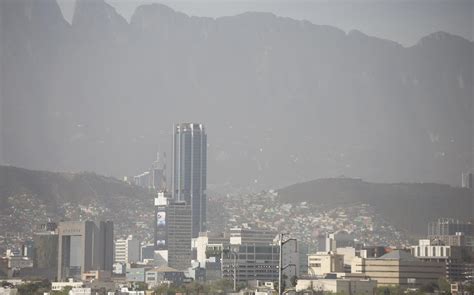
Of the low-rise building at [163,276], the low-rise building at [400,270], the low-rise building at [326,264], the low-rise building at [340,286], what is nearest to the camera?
the low-rise building at [340,286]

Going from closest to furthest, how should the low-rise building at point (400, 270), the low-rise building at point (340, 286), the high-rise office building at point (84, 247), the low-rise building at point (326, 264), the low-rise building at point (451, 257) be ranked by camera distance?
1. the low-rise building at point (340, 286)
2. the low-rise building at point (400, 270)
3. the low-rise building at point (326, 264)
4. the low-rise building at point (451, 257)
5. the high-rise office building at point (84, 247)

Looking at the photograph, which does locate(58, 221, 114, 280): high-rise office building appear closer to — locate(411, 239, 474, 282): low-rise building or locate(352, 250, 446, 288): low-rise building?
locate(411, 239, 474, 282): low-rise building

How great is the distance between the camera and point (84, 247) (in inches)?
6880

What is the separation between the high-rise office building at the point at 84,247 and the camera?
169 meters

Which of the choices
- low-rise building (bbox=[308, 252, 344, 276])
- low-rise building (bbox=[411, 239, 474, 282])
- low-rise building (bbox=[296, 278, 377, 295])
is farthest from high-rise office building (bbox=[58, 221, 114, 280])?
low-rise building (bbox=[296, 278, 377, 295])

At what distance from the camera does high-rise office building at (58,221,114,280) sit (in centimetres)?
16925

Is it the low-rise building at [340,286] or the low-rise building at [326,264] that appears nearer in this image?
the low-rise building at [340,286]

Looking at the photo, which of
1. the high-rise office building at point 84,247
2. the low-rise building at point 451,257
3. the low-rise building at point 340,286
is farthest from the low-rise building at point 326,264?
the high-rise office building at point 84,247

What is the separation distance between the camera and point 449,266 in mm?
153750

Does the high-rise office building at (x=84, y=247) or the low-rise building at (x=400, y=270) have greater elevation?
the high-rise office building at (x=84, y=247)

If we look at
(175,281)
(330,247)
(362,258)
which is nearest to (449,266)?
(362,258)

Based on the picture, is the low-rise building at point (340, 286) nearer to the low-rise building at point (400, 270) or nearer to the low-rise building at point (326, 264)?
the low-rise building at point (400, 270)

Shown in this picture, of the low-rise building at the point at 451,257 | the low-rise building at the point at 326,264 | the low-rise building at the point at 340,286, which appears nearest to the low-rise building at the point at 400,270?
the low-rise building at the point at 451,257

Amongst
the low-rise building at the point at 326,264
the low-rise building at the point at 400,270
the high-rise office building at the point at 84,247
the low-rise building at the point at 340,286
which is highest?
the high-rise office building at the point at 84,247
